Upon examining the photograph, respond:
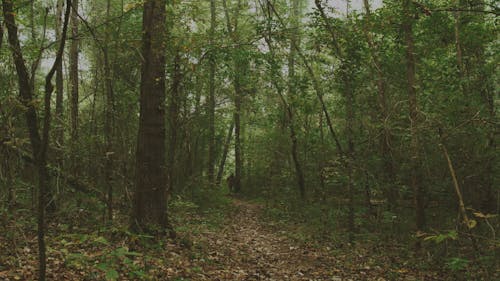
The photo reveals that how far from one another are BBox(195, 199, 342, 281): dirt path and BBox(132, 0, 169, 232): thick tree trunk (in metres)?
1.47

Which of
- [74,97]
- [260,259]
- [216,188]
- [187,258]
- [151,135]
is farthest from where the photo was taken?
[216,188]

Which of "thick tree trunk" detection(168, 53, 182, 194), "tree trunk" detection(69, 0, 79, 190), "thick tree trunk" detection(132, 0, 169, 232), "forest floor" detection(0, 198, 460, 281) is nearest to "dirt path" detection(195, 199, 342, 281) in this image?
"forest floor" detection(0, 198, 460, 281)

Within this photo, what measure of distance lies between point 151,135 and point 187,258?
7.81ft

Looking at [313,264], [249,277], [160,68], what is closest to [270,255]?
[313,264]

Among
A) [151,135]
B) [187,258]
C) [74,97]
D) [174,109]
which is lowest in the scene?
[187,258]

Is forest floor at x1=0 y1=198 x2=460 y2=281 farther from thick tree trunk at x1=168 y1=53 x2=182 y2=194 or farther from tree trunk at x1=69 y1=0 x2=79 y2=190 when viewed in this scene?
thick tree trunk at x1=168 y1=53 x2=182 y2=194

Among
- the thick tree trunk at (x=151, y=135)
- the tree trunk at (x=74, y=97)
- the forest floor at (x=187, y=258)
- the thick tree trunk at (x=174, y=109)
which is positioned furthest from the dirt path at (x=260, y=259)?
the tree trunk at (x=74, y=97)

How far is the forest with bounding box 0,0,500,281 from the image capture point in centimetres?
508

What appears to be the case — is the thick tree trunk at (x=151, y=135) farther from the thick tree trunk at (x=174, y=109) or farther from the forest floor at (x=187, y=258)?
the thick tree trunk at (x=174, y=109)

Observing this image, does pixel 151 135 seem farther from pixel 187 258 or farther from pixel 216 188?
pixel 216 188

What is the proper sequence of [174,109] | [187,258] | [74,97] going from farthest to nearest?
[174,109]
[74,97]
[187,258]

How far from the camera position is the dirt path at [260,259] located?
6.61m

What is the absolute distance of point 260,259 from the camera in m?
7.84

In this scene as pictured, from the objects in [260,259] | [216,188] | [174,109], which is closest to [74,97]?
[174,109]
